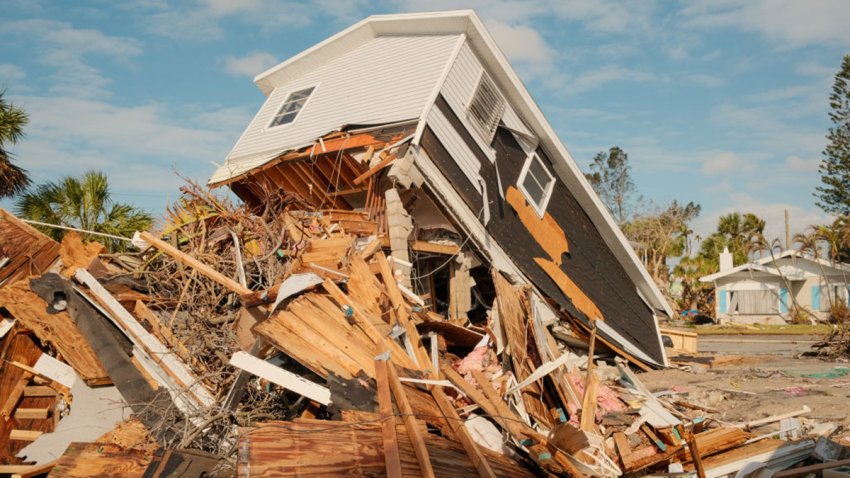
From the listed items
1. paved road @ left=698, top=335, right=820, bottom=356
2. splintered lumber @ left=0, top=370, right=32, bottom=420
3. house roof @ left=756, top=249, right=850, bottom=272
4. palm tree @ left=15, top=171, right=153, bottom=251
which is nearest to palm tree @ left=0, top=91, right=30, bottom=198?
palm tree @ left=15, top=171, right=153, bottom=251

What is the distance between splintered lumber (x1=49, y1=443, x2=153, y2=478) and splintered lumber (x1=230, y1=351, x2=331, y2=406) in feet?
3.98

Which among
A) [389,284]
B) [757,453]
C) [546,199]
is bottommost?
[757,453]

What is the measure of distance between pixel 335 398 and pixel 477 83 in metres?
6.91

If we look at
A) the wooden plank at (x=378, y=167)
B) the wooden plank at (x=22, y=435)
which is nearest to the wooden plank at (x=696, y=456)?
the wooden plank at (x=378, y=167)

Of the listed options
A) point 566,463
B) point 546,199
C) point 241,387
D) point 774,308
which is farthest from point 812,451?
point 774,308

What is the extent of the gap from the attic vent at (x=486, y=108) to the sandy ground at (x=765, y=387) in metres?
5.03

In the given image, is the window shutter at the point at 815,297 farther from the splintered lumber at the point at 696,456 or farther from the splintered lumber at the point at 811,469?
the splintered lumber at the point at 696,456

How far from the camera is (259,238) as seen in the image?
927 cm

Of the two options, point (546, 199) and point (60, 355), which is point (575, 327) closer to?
point (546, 199)

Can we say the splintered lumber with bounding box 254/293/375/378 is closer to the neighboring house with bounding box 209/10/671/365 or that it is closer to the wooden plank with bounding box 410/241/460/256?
the neighboring house with bounding box 209/10/671/365

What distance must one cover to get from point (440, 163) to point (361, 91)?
243 cm

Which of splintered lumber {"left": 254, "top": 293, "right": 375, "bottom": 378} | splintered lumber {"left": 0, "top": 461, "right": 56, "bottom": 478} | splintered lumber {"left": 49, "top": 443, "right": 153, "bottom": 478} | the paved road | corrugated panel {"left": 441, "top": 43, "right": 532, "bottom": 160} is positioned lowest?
splintered lumber {"left": 0, "top": 461, "right": 56, "bottom": 478}

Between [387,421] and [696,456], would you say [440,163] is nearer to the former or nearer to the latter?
[696,456]

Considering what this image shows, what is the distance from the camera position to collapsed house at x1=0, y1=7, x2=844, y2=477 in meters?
6.43
